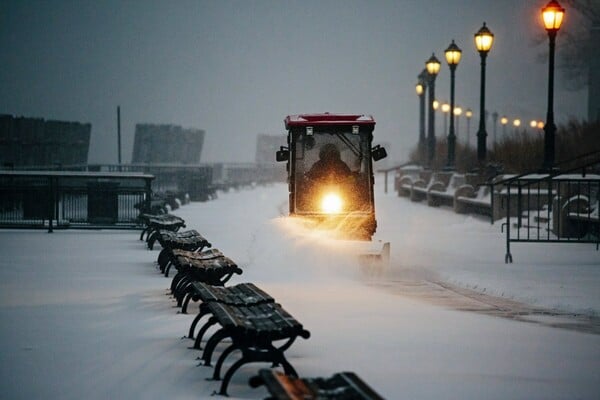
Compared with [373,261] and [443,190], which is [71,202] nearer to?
[373,261]

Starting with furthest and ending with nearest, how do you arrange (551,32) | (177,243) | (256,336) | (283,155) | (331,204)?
(551,32) < (283,155) < (331,204) < (177,243) < (256,336)

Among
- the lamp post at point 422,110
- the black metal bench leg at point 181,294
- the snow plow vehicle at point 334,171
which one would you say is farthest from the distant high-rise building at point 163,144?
the black metal bench leg at point 181,294

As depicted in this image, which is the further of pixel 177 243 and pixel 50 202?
pixel 50 202

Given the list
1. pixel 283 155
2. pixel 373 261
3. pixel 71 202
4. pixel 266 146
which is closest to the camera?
pixel 373 261

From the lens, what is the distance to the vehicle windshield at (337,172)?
20.5 metres

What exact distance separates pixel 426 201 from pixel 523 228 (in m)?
16.6

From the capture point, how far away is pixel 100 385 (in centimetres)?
916

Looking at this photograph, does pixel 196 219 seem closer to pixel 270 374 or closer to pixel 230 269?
pixel 230 269

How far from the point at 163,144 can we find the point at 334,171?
4051cm

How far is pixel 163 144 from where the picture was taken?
198 ft

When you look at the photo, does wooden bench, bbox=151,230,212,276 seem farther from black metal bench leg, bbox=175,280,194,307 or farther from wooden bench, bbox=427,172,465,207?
wooden bench, bbox=427,172,465,207

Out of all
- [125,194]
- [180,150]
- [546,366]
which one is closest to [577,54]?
[180,150]

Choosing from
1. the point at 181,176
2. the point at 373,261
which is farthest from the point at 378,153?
the point at 181,176

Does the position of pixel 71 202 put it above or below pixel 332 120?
below
